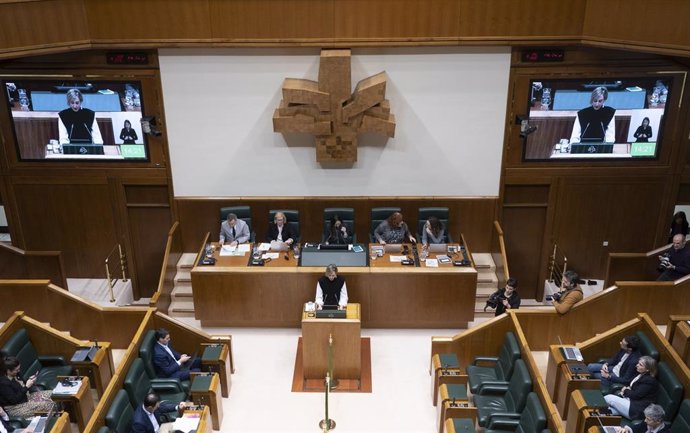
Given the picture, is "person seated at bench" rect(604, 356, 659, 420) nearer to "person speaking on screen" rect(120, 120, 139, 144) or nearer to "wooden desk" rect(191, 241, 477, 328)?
"wooden desk" rect(191, 241, 477, 328)

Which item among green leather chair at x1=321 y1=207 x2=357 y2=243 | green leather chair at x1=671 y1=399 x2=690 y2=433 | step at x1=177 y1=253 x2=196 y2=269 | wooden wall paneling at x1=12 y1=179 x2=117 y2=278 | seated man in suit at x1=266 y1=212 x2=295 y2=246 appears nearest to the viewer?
green leather chair at x1=671 y1=399 x2=690 y2=433

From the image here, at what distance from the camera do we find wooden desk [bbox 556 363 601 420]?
6.19m

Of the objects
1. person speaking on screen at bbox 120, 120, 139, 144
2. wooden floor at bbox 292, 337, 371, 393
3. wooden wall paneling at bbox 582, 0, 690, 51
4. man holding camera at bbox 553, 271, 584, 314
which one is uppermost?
wooden wall paneling at bbox 582, 0, 690, 51

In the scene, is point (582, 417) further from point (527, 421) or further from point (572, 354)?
point (572, 354)

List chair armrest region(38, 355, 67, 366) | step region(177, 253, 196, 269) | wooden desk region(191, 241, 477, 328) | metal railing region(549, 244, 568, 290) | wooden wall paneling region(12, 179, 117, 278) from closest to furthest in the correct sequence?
1. chair armrest region(38, 355, 67, 366)
2. wooden desk region(191, 241, 477, 328)
3. step region(177, 253, 196, 269)
4. wooden wall paneling region(12, 179, 117, 278)
5. metal railing region(549, 244, 568, 290)

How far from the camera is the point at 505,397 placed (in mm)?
6656

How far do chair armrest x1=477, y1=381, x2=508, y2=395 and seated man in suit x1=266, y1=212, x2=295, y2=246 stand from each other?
3.41 metres

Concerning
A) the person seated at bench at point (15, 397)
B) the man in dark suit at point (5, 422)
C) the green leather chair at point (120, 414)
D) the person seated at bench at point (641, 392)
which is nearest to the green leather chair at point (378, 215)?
the person seated at bench at point (641, 392)

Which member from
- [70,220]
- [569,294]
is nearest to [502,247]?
[569,294]

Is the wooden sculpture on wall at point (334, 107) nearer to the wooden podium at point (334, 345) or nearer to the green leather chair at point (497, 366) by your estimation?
the wooden podium at point (334, 345)

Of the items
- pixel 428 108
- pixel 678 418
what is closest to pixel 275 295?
pixel 428 108

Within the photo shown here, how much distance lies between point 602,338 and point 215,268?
15.6 ft

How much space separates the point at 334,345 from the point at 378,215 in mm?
2434

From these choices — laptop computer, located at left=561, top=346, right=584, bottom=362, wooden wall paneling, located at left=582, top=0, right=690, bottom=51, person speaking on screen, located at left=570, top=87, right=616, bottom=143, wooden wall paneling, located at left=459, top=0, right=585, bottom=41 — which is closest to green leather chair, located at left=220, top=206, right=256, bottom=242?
wooden wall paneling, located at left=459, top=0, right=585, bottom=41
